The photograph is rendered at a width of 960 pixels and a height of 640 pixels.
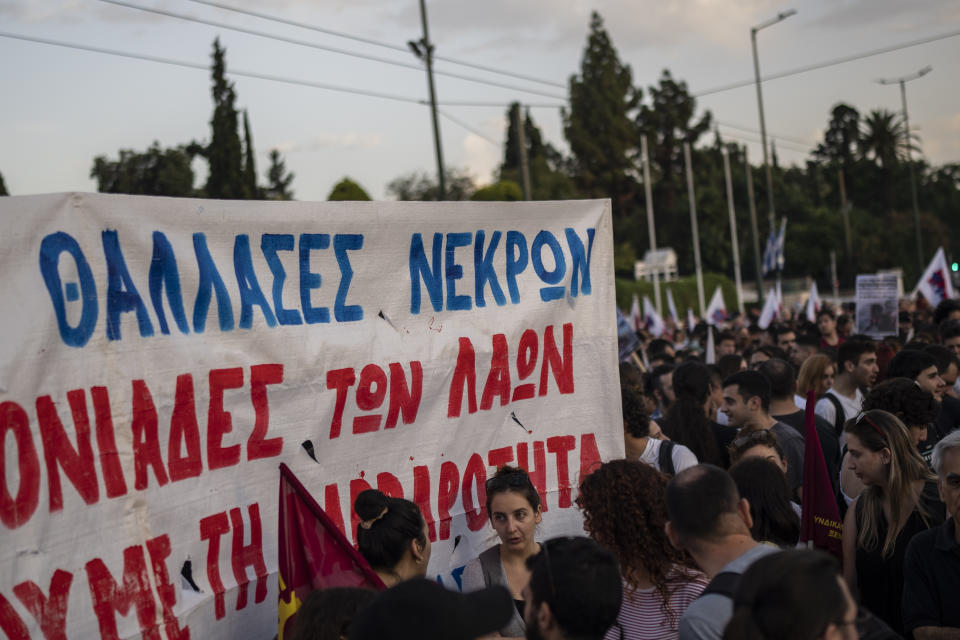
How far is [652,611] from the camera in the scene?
3.07 metres

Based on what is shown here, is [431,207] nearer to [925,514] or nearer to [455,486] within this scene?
[455,486]

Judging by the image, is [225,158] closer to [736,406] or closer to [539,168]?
[539,168]

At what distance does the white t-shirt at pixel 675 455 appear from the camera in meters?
4.85

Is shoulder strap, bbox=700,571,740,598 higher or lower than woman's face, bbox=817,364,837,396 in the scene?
lower

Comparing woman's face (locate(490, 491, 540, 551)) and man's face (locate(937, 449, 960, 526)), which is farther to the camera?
woman's face (locate(490, 491, 540, 551))

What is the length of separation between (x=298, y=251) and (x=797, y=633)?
233 centimetres

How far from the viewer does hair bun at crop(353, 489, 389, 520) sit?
3414mm

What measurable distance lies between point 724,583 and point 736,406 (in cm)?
295

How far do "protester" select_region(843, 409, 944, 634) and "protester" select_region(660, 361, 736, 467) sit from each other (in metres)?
1.74

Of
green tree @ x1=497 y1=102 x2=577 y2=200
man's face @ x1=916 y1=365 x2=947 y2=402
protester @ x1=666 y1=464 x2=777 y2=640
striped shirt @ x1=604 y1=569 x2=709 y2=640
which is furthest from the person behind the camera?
green tree @ x1=497 y1=102 x2=577 y2=200

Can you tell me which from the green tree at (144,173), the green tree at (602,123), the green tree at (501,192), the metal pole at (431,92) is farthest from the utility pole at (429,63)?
the green tree at (602,123)

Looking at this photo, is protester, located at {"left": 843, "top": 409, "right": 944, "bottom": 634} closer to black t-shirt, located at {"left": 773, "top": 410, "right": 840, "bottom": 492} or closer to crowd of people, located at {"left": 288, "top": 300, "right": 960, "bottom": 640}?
crowd of people, located at {"left": 288, "top": 300, "right": 960, "bottom": 640}

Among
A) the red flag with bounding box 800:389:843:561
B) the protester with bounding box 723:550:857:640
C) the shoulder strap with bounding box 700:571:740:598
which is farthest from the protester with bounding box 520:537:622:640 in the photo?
the red flag with bounding box 800:389:843:561

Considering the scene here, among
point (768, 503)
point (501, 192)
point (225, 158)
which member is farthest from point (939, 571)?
point (225, 158)
